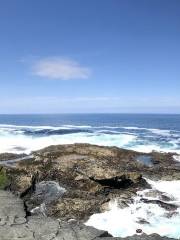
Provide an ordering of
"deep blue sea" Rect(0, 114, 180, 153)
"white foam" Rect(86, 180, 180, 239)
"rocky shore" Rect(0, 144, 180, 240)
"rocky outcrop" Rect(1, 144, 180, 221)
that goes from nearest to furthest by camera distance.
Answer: "rocky shore" Rect(0, 144, 180, 240)
"white foam" Rect(86, 180, 180, 239)
"rocky outcrop" Rect(1, 144, 180, 221)
"deep blue sea" Rect(0, 114, 180, 153)

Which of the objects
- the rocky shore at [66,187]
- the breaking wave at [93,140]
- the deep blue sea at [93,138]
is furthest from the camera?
the deep blue sea at [93,138]

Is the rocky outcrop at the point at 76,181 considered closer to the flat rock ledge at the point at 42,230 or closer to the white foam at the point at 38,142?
the flat rock ledge at the point at 42,230

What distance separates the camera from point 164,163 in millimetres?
36375

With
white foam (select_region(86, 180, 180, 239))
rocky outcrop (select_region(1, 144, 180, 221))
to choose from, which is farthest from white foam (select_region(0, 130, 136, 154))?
white foam (select_region(86, 180, 180, 239))

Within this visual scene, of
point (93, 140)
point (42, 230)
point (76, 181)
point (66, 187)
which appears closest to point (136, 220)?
point (66, 187)

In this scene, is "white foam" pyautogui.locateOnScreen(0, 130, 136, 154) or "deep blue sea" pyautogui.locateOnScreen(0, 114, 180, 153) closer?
"white foam" pyautogui.locateOnScreen(0, 130, 136, 154)

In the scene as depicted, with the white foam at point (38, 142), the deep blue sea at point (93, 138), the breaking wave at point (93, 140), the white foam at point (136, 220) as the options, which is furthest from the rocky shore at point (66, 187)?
the white foam at point (38, 142)

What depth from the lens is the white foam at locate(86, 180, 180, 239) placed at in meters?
19.8

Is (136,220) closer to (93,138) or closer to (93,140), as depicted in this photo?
(93,140)

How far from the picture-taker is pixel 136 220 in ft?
69.4

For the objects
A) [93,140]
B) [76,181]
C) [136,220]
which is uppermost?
[76,181]

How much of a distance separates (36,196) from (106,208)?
448 centimetres

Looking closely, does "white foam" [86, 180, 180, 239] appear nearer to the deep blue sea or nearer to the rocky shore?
the rocky shore

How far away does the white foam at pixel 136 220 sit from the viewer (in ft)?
65.0
